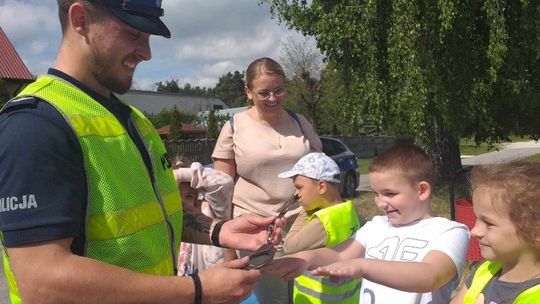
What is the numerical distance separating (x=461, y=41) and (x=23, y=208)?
35.2 ft

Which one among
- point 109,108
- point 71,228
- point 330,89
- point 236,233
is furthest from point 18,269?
point 330,89

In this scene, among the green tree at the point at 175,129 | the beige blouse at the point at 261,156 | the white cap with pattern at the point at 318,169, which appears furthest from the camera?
the green tree at the point at 175,129

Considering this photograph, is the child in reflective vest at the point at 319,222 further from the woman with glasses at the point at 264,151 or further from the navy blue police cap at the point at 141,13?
the navy blue police cap at the point at 141,13

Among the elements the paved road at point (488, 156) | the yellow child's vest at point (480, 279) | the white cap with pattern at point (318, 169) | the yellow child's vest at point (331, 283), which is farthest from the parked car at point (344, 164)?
the yellow child's vest at point (480, 279)

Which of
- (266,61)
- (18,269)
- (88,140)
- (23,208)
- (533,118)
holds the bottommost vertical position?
(533,118)

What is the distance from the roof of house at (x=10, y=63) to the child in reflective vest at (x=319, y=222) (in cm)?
2790

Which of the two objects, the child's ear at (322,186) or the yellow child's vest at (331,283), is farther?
the child's ear at (322,186)

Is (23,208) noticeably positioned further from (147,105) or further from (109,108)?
(147,105)

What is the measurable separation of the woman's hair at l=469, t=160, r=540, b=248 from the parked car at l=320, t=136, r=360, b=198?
10.5 meters

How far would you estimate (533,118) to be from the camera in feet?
42.6

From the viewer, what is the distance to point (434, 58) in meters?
10.5

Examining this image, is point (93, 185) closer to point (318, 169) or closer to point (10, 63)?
point (318, 169)

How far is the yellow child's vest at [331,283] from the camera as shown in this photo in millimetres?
2977

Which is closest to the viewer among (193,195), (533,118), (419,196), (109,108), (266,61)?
(109,108)
